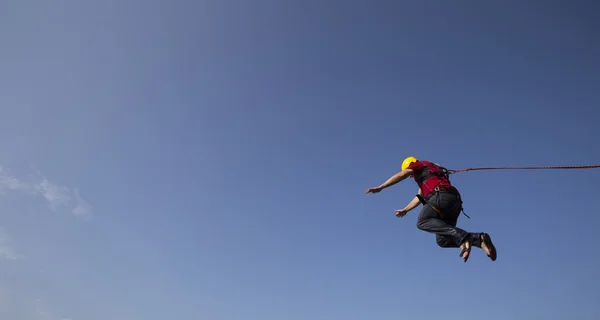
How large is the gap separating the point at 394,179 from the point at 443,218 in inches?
46.3

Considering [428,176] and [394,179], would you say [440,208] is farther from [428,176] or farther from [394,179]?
[394,179]

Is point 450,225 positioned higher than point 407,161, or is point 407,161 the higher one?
point 407,161

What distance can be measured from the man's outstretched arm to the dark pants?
2.30 feet

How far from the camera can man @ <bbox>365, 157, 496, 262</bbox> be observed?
17.9 feet

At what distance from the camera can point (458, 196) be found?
241 inches

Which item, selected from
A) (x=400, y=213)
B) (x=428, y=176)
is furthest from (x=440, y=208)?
(x=400, y=213)

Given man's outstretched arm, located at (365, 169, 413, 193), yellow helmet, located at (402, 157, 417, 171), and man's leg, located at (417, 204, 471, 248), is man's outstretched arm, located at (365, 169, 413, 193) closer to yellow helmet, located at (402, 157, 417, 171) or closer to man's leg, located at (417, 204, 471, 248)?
yellow helmet, located at (402, 157, 417, 171)

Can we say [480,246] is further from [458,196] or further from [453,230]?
[458,196]

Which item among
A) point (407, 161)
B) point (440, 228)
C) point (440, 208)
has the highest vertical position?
point (407, 161)

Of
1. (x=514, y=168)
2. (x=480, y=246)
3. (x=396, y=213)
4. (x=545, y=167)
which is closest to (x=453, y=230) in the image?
(x=480, y=246)

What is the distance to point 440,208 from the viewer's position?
19.6 feet

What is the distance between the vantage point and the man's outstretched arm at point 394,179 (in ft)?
21.7

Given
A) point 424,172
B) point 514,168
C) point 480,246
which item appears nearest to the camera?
point 480,246

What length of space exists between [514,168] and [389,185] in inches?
132
